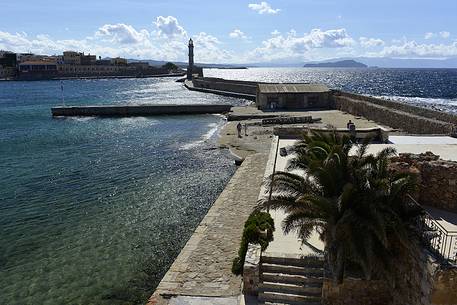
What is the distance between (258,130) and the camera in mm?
34781

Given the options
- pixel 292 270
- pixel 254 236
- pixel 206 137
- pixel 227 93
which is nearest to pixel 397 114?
pixel 206 137

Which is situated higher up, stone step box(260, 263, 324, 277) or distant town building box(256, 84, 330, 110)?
distant town building box(256, 84, 330, 110)

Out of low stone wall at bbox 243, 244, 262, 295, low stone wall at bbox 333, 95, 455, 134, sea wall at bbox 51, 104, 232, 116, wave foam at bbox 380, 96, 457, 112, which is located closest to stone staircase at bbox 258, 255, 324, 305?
low stone wall at bbox 243, 244, 262, 295

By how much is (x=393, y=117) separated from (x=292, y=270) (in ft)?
80.6

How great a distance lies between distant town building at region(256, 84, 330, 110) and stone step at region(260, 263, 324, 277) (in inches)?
1470

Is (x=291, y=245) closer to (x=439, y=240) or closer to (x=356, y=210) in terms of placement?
(x=356, y=210)

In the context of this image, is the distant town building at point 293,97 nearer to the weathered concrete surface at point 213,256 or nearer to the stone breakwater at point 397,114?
the stone breakwater at point 397,114

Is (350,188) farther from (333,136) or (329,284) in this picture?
(333,136)

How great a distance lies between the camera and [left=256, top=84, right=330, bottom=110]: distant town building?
153 feet

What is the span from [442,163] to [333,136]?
116 inches

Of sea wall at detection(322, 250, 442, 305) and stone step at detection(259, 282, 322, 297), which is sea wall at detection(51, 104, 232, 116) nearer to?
stone step at detection(259, 282, 322, 297)

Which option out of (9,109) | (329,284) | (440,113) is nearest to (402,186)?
(329,284)

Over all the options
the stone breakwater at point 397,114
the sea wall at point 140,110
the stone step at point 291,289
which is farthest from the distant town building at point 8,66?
the stone step at point 291,289

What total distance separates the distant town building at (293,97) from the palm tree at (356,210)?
37091 mm
